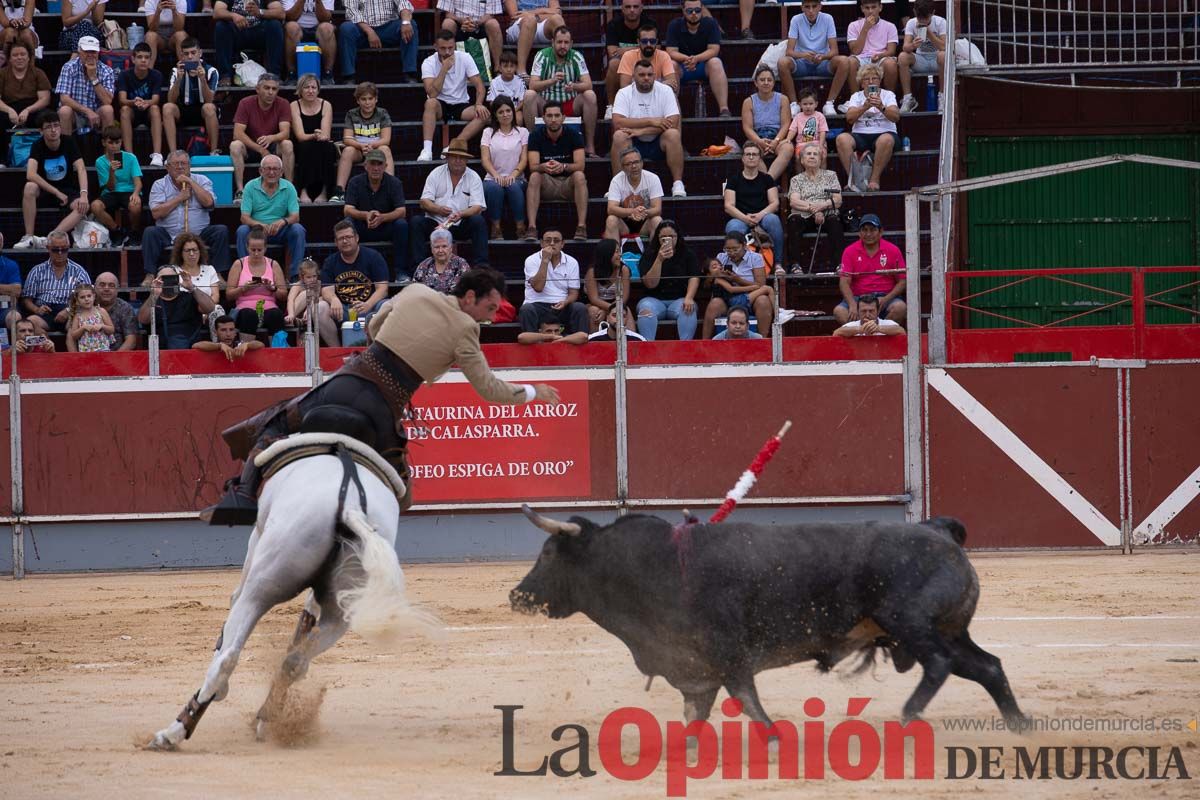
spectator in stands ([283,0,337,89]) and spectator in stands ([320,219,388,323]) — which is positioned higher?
spectator in stands ([283,0,337,89])

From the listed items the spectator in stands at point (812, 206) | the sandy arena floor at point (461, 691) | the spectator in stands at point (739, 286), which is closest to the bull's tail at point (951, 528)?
the sandy arena floor at point (461, 691)

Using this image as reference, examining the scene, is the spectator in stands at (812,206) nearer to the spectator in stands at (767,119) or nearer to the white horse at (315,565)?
the spectator in stands at (767,119)

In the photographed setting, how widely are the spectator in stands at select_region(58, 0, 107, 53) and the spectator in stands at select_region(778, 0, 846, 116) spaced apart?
314 inches

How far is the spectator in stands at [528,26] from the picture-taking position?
17.7 metres

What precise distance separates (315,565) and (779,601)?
6.39ft

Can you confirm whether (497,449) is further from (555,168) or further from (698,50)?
(698,50)

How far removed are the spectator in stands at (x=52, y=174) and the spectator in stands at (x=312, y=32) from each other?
2.75m

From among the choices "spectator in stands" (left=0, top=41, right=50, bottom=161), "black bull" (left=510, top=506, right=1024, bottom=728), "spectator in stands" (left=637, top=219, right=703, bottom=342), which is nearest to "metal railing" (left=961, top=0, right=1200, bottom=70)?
"spectator in stands" (left=637, top=219, right=703, bottom=342)

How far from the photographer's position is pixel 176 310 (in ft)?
45.1

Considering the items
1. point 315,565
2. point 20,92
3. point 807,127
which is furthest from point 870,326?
point 20,92

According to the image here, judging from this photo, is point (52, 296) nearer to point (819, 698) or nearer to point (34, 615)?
point (34, 615)

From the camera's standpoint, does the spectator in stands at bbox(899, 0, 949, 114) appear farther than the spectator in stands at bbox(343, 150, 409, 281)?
Yes

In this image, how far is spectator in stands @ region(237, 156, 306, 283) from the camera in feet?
50.9

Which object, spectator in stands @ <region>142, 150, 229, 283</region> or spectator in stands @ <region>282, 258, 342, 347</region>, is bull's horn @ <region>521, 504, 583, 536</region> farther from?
spectator in stands @ <region>142, 150, 229, 283</region>
